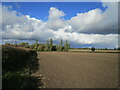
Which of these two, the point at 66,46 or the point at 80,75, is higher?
the point at 66,46

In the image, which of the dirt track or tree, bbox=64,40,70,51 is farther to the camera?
tree, bbox=64,40,70,51

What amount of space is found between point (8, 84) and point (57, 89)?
2.64 meters

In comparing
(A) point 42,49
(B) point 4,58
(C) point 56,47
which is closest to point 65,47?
(C) point 56,47

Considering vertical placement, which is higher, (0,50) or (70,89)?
(0,50)

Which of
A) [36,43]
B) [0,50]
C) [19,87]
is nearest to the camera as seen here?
[19,87]

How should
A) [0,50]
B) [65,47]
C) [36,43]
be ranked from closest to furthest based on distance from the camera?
[0,50] < [36,43] < [65,47]

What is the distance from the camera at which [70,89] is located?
22.1 feet

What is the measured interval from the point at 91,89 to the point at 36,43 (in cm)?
12305

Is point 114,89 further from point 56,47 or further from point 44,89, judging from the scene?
point 56,47

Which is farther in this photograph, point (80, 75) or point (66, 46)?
point (66, 46)

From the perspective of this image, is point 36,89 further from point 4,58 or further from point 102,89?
point 4,58

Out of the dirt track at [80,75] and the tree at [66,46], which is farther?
the tree at [66,46]

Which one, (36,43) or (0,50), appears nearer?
(0,50)

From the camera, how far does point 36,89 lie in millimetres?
6629
